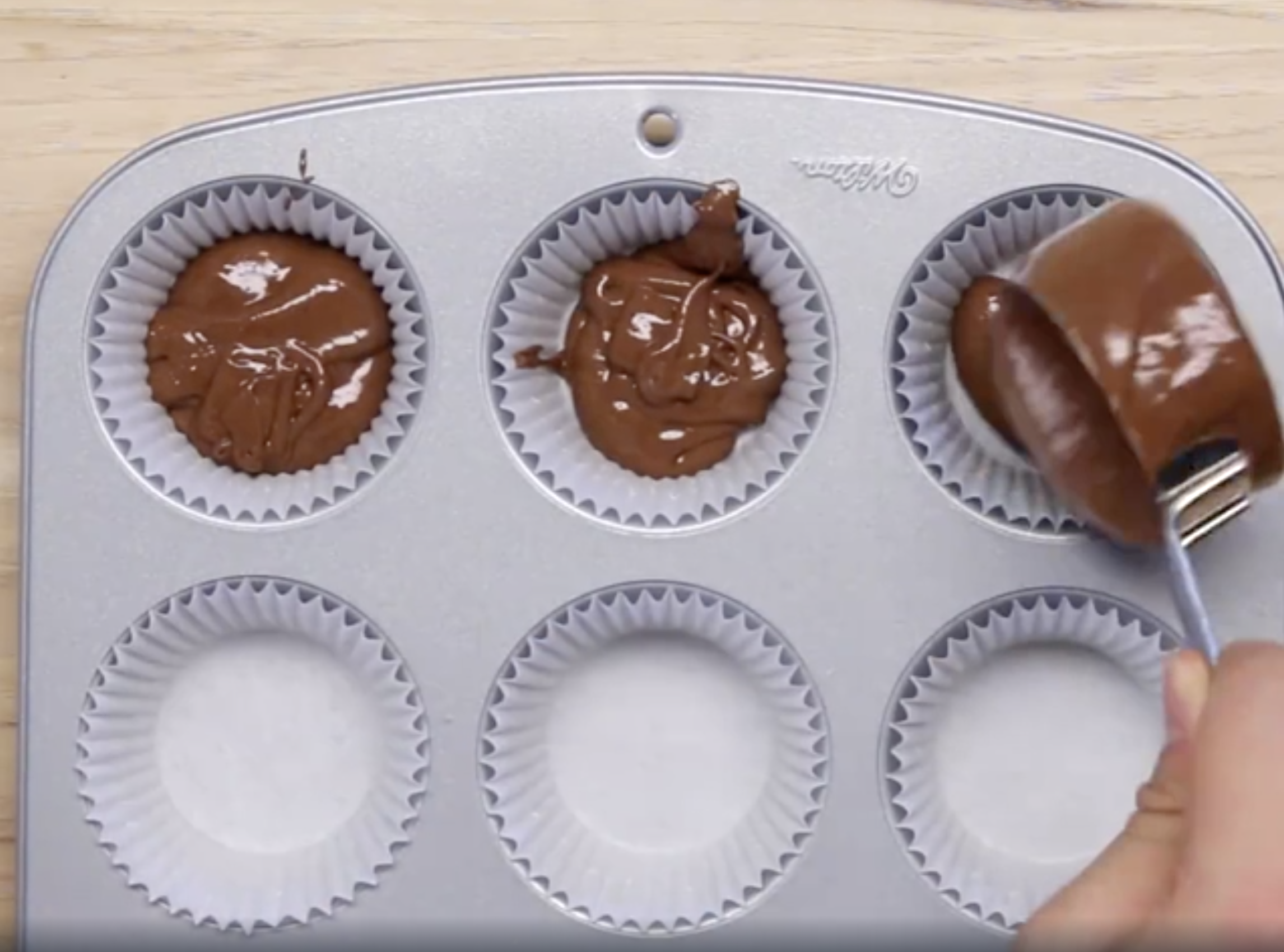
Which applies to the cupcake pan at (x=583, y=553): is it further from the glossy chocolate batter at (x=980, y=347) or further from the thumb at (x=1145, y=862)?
the thumb at (x=1145, y=862)

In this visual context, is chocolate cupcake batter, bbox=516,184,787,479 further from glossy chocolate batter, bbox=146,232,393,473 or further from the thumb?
the thumb

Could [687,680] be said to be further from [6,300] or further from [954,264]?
[6,300]

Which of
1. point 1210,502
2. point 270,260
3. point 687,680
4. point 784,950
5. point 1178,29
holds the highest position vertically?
point 1178,29

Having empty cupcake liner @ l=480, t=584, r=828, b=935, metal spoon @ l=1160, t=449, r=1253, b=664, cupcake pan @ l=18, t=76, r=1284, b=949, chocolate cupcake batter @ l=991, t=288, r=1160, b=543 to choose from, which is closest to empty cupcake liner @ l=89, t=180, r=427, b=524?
cupcake pan @ l=18, t=76, r=1284, b=949

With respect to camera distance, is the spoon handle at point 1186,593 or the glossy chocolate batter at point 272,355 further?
the glossy chocolate batter at point 272,355

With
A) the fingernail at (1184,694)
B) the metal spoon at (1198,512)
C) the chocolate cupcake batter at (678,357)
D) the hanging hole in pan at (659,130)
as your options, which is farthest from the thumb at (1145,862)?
the hanging hole in pan at (659,130)

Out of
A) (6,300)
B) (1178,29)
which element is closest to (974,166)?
(1178,29)
